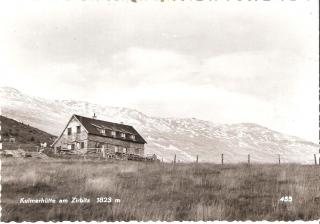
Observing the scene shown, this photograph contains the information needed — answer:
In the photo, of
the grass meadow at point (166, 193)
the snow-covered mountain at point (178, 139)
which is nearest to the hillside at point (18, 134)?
the grass meadow at point (166, 193)

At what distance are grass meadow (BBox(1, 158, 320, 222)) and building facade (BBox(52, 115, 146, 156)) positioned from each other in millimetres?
23378

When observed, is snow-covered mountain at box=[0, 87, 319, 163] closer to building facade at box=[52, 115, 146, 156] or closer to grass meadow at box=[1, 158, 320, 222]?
building facade at box=[52, 115, 146, 156]

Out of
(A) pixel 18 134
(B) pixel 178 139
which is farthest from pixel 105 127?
(B) pixel 178 139

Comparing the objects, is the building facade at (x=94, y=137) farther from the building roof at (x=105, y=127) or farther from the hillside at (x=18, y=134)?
the hillside at (x=18, y=134)

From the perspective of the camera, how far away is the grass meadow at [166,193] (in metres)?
13.6

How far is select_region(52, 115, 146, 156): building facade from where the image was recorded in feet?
146

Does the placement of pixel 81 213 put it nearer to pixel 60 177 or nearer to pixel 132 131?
pixel 60 177

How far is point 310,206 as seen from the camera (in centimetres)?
1446

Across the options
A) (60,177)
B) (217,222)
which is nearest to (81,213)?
(217,222)

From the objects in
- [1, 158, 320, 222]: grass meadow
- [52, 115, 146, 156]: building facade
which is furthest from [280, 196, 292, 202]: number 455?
[52, 115, 146, 156]: building facade

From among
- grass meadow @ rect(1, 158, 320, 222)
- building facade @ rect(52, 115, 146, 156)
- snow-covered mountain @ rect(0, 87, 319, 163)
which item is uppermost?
snow-covered mountain @ rect(0, 87, 319, 163)

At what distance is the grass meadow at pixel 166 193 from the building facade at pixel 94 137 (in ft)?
76.7

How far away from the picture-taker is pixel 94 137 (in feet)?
146

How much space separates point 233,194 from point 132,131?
34.2 metres
